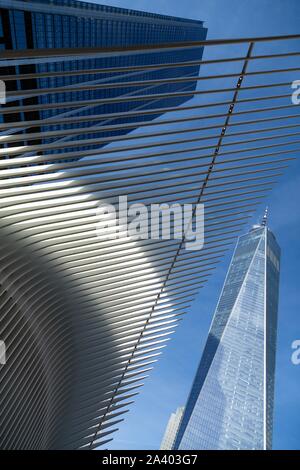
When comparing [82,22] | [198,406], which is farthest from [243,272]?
[82,22]

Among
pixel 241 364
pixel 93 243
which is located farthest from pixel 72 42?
pixel 241 364

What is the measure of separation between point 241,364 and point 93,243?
13105 centimetres

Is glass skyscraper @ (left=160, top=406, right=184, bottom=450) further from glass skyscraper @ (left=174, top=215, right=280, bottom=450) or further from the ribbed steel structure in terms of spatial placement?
the ribbed steel structure

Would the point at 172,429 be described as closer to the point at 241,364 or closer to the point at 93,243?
the point at 241,364

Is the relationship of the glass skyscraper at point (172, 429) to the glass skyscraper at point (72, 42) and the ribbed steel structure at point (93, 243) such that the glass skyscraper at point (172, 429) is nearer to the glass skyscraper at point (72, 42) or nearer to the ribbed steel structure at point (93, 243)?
the glass skyscraper at point (72, 42)

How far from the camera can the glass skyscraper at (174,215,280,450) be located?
116206mm

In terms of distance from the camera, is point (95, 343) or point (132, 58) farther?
point (132, 58)

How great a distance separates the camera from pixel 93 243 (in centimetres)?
955

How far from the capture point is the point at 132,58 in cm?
9588

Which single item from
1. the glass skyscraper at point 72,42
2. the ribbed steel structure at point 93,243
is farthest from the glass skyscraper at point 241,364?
the ribbed steel structure at point 93,243

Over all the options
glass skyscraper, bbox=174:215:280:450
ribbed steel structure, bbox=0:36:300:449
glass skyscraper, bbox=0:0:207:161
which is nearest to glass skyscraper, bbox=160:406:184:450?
glass skyscraper, bbox=174:215:280:450

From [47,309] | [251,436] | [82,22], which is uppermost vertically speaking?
[82,22]
